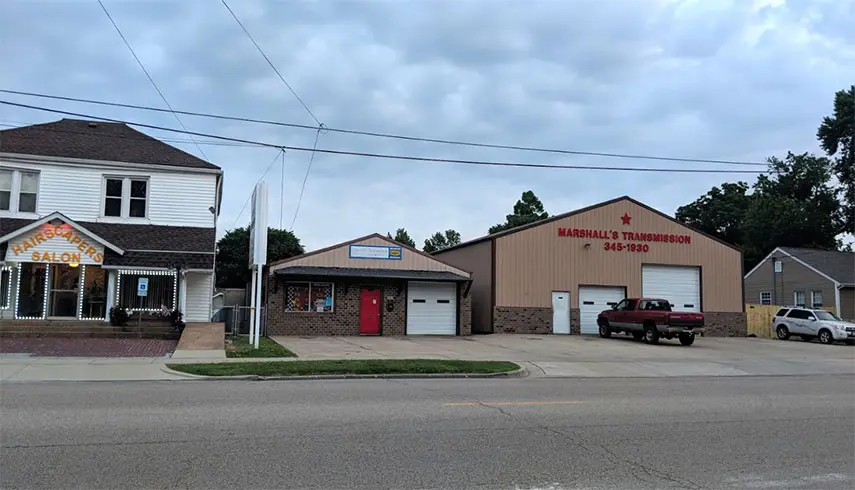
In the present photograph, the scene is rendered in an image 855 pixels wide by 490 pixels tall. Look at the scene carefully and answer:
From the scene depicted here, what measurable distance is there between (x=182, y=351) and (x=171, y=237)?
809 centimetres

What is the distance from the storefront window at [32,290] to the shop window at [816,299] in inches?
1748

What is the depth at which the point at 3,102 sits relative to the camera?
16172 millimetres

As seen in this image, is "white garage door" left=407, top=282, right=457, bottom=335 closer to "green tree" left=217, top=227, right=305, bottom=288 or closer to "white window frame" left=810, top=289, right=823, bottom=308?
"white window frame" left=810, top=289, right=823, bottom=308

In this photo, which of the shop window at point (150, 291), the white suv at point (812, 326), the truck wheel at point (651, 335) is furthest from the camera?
the white suv at point (812, 326)

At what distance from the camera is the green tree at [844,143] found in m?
59.7

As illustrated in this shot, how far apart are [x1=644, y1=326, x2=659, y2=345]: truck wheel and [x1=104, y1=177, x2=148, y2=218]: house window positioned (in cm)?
2009

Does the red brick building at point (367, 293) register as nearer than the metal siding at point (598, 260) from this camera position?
Yes

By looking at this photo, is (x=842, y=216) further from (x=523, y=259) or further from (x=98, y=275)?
(x=98, y=275)

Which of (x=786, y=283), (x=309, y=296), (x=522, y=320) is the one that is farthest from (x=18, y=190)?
(x=786, y=283)

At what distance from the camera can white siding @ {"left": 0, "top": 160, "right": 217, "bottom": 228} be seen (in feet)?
76.2

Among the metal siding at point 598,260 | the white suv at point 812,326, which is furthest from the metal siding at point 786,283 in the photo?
the metal siding at point 598,260

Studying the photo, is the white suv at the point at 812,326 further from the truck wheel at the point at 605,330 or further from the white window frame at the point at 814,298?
the white window frame at the point at 814,298

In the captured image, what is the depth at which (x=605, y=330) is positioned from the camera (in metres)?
28.7

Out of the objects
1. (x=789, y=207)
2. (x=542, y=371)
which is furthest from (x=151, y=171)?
(x=789, y=207)
